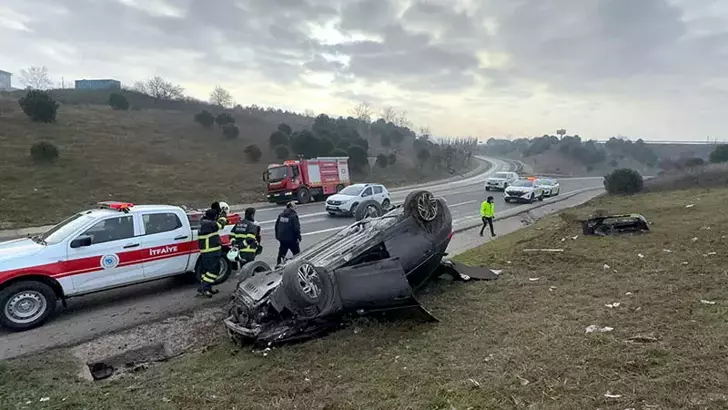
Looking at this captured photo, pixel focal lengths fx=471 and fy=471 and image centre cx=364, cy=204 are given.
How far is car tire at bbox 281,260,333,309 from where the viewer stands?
5809 mm

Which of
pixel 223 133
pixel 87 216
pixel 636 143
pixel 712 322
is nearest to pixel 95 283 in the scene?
pixel 87 216

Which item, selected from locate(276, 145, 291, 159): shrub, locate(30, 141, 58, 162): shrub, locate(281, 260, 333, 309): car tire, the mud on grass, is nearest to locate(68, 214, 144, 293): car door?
the mud on grass

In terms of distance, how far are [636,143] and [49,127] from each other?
10012 cm

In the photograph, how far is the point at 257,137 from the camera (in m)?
46.2

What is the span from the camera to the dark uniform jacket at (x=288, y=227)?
10.1m

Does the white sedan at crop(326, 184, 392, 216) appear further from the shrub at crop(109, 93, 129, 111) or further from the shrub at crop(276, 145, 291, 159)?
the shrub at crop(109, 93, 129, 111)

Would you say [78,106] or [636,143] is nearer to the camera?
[78,106]

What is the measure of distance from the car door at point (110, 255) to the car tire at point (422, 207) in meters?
4.68

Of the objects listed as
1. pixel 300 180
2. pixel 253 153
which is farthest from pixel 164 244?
pixel 253 153

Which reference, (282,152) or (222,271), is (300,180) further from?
(222,271)

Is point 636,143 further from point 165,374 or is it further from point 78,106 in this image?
point 165,374

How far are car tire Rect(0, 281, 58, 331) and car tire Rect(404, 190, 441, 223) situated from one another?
18.5ft

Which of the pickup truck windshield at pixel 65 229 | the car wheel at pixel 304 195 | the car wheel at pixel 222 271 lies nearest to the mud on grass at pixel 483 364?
the pickup truck windshield at pixel 65 229

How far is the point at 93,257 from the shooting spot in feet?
24.8
